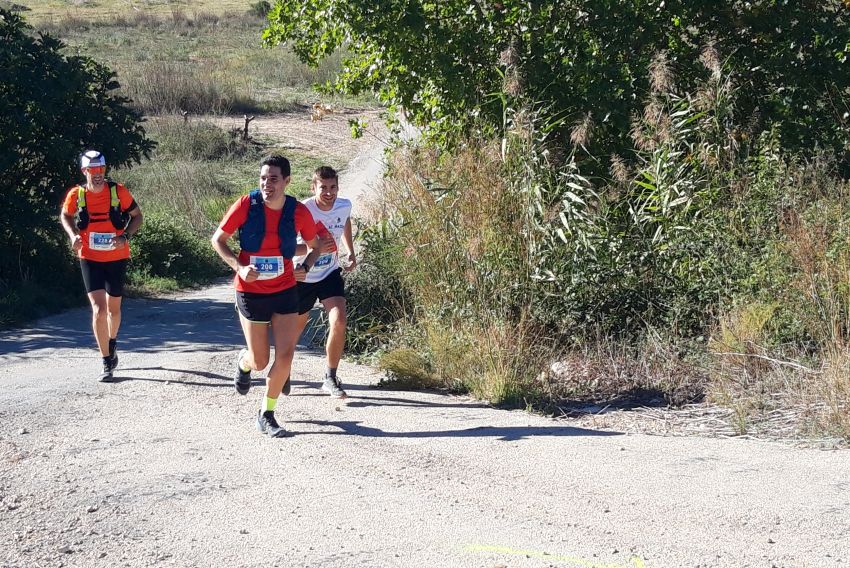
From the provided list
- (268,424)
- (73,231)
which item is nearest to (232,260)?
(268,424)

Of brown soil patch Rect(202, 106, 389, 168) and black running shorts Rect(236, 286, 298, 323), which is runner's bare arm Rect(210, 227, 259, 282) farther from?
brown soil patch Rect(202, 106, 389, 168)

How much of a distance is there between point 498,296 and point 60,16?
60930 millimetres

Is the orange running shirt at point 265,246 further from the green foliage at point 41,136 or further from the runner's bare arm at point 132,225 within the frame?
the green foliage at point 41,136

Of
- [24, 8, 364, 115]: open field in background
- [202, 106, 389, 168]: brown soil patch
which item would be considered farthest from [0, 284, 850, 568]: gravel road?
[202, 106, 389, 168]: brown soil patch

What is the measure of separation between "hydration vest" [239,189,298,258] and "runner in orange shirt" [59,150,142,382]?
8.19 feet

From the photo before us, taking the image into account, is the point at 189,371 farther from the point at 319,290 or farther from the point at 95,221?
the point at 319,290

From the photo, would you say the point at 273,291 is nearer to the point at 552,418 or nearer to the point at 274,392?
the point at 274,392

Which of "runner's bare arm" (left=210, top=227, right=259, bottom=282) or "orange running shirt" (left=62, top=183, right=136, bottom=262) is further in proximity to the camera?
"orange running shirt" (left=62, top=183, right=136, bottom=262)

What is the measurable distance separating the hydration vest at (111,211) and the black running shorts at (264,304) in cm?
248

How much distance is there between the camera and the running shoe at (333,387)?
8.19 metres

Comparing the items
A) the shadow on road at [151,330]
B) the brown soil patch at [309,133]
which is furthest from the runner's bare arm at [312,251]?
the brown soil patch at [309,133]

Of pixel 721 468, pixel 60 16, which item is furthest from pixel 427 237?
pixel 60 16

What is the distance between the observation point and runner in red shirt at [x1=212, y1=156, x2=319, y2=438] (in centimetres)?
675

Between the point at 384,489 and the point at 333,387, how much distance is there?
2.54m
